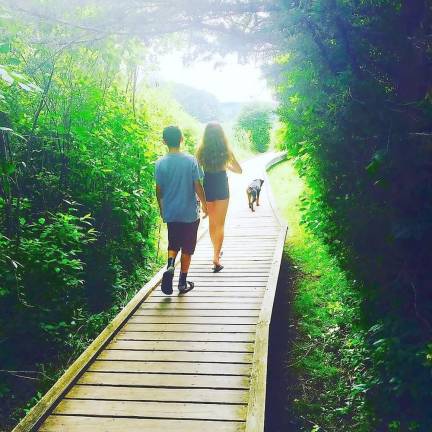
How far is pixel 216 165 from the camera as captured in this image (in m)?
5.24

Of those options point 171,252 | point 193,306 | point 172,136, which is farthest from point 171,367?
point 172,136

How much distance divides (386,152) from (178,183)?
95.2 inches

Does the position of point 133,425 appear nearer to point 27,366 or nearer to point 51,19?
point 27,366

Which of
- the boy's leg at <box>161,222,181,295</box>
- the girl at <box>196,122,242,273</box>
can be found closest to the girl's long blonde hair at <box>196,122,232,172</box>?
the girl at <box>196,122,242,273</box>

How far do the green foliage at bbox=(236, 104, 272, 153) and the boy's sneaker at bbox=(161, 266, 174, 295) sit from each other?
80.5 feet

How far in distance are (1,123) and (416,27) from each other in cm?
395

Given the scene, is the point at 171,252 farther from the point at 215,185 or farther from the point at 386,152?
the point at 386,152

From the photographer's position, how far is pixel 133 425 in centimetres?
279

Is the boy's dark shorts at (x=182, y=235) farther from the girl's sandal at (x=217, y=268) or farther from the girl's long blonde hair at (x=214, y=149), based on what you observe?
the girl's sandal at (x=217, y=268)

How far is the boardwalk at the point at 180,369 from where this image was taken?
112 inches

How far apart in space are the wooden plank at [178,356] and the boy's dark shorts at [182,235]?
1.34 meters

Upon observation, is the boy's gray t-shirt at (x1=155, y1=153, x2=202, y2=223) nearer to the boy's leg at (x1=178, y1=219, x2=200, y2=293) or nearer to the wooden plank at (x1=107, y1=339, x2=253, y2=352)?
the boy's leg at (x1=178, y1=219, x2=200, y2=293)

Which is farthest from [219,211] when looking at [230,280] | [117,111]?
[117,111]

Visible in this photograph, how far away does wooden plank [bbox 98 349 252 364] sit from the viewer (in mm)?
3545
